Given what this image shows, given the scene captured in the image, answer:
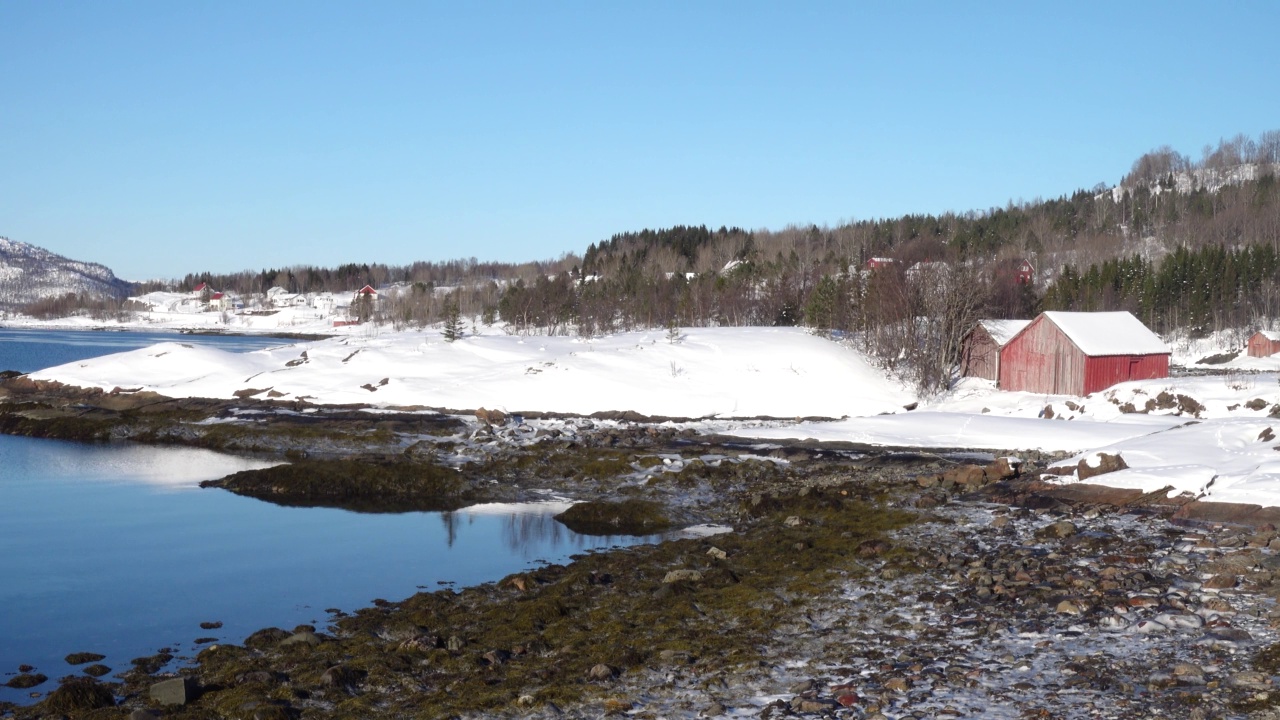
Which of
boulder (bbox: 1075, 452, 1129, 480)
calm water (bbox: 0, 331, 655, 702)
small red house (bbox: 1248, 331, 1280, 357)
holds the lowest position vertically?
calm water (bbox: 0, 331, 655, 702)

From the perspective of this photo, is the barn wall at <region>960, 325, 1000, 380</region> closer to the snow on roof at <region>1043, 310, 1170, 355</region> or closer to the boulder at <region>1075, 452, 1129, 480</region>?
the snow on roof at <region>1043, 310, 1170, 355</region>

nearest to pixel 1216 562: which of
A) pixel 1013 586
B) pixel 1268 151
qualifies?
pixel 1013 586

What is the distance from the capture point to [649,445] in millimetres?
28609

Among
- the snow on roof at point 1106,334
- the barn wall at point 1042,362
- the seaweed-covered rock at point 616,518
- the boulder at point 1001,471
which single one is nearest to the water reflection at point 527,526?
the seaweed-covered rock at point 616,518

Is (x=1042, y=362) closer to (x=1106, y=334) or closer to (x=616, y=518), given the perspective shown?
(x=1106, y=334)

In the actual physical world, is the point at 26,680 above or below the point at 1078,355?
below

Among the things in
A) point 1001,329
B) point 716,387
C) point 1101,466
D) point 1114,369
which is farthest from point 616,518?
point 1001,329

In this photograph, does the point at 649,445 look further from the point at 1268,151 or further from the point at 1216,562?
the point at 1268,151

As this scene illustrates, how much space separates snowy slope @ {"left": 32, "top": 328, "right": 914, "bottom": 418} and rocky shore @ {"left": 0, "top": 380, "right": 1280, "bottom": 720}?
61.0 ft

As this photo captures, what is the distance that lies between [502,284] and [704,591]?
502ft

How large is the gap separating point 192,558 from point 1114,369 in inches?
1397

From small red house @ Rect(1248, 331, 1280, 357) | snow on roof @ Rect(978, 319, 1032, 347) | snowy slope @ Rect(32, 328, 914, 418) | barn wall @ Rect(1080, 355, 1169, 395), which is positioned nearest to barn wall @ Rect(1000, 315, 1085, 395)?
barn wall @ Rect(1080, 355, 1169, 395)

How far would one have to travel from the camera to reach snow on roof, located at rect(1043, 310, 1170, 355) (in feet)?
128

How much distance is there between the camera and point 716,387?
40094 mm
